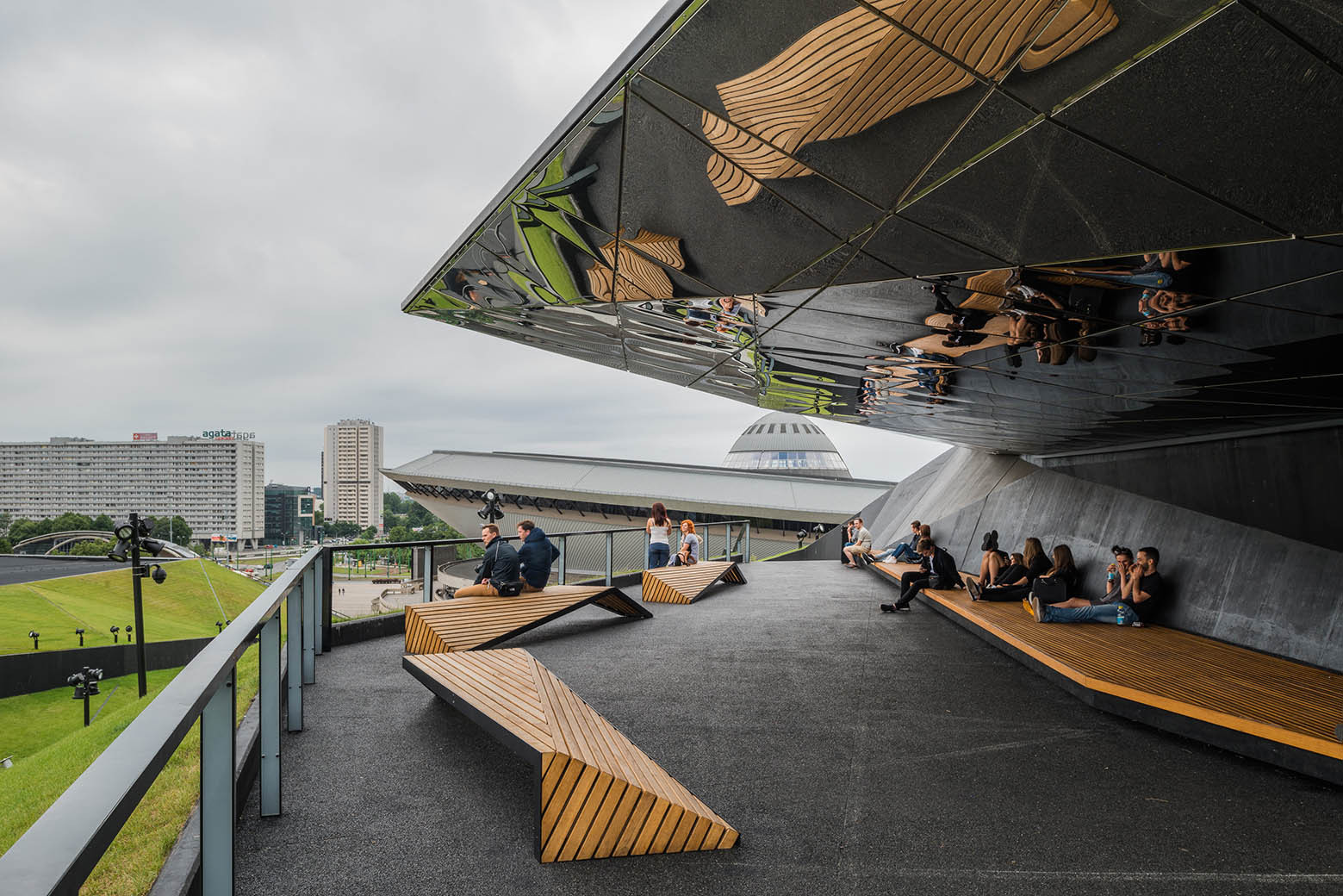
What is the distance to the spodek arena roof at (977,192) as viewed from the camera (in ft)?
8.36

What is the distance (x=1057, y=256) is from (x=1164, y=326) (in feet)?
4.80

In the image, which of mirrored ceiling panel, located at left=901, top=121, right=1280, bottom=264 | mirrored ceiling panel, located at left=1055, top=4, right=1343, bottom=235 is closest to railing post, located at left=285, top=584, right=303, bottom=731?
mirrored ceiling panel, located at left=901, top=121, right=1280, bottom=264

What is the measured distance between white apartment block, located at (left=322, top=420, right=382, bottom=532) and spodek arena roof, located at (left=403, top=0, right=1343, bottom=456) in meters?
198

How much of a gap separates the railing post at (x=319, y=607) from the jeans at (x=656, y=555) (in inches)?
272

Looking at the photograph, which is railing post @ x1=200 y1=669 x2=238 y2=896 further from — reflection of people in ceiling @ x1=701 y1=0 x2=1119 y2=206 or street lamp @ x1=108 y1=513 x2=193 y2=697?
street lamp @ x1=108 y1=513 x2=193 y2=697

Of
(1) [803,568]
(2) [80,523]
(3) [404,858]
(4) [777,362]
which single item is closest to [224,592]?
(1) [803,568]

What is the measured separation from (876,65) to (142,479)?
431ft

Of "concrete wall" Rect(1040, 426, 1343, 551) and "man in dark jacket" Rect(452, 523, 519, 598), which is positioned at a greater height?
"concrete wall" Rect(1040, 426, 1343, 551)

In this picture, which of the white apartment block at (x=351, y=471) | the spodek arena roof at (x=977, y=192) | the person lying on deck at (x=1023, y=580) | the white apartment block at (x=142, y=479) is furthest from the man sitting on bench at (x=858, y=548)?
the white apartment block at (x=351, y=471)

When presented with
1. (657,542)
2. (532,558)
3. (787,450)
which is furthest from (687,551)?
(787,450)

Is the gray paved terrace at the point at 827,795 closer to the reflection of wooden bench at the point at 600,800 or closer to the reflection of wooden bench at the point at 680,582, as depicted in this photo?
the reflection of wooden bench at the point at 600,800

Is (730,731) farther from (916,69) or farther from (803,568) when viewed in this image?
(803,568)

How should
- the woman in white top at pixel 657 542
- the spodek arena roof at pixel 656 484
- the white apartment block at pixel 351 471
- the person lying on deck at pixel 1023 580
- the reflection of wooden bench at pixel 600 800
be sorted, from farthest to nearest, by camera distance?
the white apartment block at pixel 351 471 < the spodek arena roof at pixel 656 484 < the woman in white top at pixel 657 542 < the person lying on deck at pixel 1023 580 < the reflection of wooden bench at pixel 600 800

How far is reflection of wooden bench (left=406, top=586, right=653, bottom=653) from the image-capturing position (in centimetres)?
755
